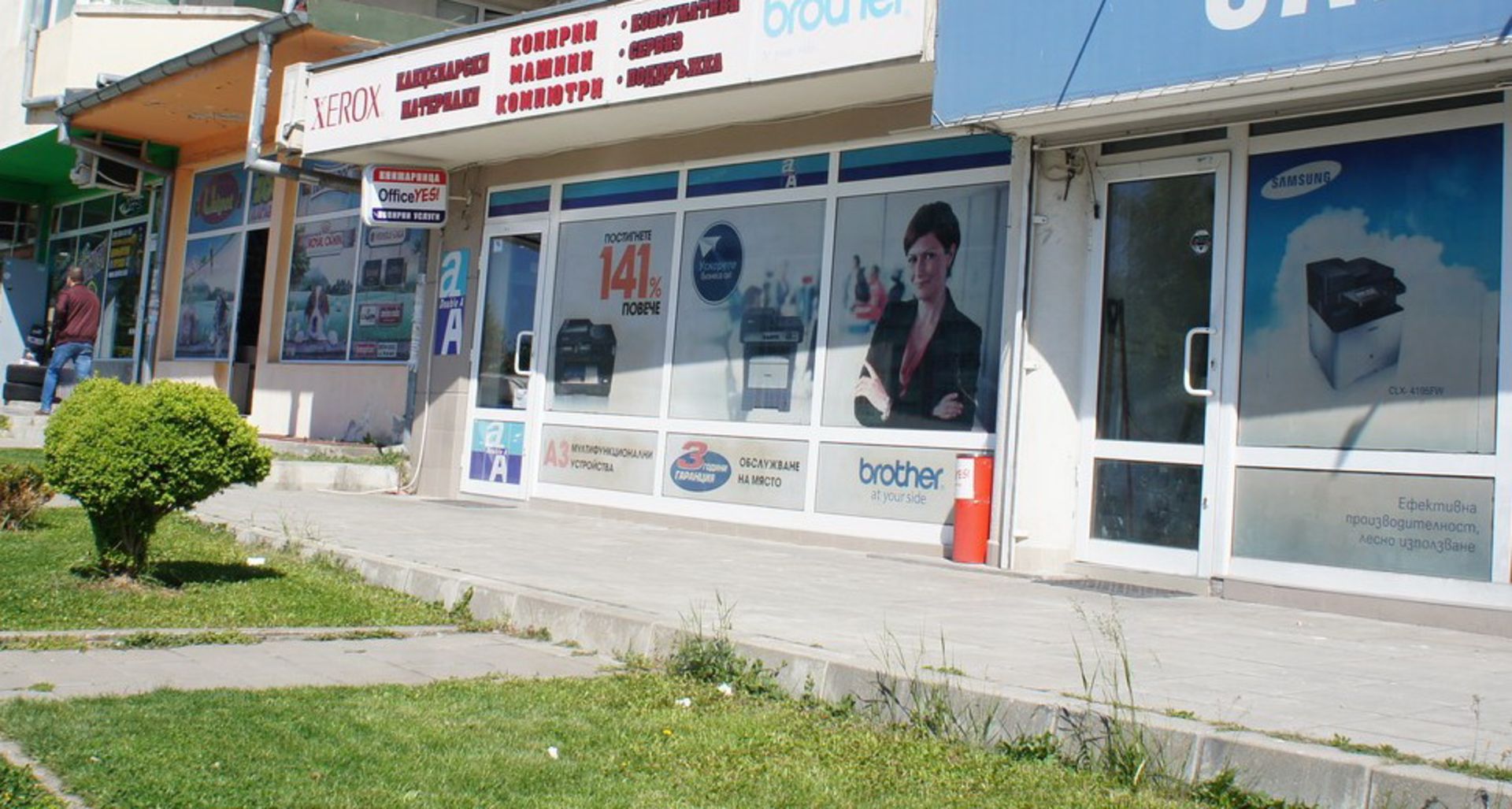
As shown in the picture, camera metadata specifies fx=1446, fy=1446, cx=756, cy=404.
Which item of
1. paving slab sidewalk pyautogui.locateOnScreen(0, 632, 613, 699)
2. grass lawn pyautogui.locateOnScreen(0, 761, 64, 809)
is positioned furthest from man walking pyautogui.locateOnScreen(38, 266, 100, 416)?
grass lawn pyautogui.locateOnScreen(0, 761, 64, 809)

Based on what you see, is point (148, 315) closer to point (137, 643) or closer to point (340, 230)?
point (340, 230)

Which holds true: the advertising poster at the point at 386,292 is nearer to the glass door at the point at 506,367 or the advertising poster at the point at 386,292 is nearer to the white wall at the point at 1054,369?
the glass door at the point at 506,367

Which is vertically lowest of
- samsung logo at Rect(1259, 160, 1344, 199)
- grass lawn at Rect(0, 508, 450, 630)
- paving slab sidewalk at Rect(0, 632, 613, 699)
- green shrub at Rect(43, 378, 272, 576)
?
paving slab sidewalk at Rect(0, 632, 613, 699)

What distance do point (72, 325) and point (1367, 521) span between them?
649 inches

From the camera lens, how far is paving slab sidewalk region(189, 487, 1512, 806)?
4.76 m

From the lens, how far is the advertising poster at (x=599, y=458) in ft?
41.7

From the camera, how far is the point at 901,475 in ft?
34.9

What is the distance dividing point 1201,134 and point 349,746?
6794mm

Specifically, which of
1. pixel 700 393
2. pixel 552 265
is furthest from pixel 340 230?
pixel 700 393

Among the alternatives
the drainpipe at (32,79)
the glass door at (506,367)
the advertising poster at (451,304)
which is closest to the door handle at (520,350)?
the glass door at (506,367)

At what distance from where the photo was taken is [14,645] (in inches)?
241

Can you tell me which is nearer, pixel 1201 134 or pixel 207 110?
pixel 1201 134

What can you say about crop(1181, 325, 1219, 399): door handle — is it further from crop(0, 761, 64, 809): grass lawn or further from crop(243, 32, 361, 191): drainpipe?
crop(243, 32, 361, 191): drainpipe

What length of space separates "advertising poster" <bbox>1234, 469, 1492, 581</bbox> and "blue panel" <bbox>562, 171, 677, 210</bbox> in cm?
603
